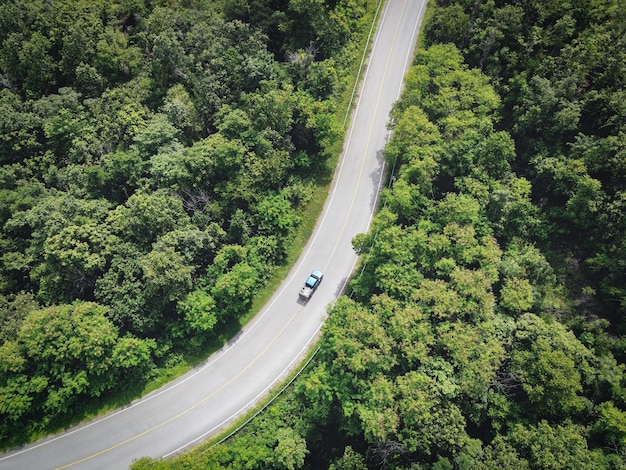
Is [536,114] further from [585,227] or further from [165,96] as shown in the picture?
[165,96]

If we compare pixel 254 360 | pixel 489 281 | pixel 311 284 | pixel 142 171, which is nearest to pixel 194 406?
pixel 254 360

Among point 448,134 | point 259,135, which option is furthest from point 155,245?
point 448,134

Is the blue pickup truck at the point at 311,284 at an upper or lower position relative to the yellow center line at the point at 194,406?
upper

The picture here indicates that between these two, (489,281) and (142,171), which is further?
(142,171)

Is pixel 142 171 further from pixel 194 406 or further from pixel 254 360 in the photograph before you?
pixel 194 406

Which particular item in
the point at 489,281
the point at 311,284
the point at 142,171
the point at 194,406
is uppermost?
the point at 142,171

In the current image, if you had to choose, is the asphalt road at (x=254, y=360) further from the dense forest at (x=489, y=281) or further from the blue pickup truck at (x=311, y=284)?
the dense forest at (x=489, y=281)

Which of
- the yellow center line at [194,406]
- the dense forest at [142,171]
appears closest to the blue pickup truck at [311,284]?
the yellow center line at [194,406]
